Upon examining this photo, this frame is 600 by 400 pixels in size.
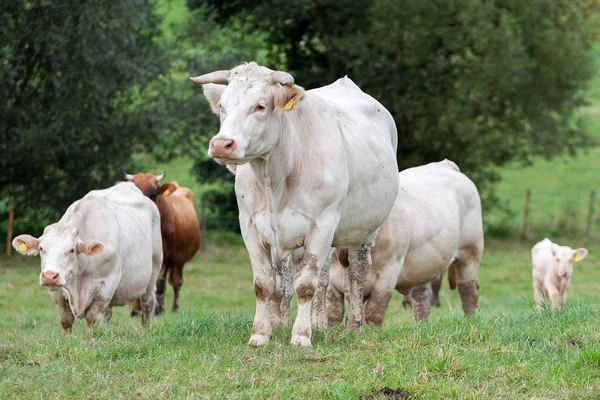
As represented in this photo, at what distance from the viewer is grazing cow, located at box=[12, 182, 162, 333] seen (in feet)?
30.7

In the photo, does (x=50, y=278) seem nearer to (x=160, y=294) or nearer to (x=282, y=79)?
(x=282, y=79)

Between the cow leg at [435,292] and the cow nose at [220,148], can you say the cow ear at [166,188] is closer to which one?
the cow leg at [435,292]

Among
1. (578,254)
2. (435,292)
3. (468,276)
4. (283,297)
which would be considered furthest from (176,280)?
(283,297)

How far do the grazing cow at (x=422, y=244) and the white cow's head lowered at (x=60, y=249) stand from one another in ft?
8.26

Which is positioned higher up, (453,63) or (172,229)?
(453,63)

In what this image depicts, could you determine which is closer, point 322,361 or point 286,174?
point 322,361

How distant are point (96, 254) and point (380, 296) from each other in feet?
9.53

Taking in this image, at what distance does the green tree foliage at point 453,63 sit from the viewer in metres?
26.0

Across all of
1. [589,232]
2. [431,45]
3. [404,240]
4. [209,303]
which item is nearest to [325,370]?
[404,240]

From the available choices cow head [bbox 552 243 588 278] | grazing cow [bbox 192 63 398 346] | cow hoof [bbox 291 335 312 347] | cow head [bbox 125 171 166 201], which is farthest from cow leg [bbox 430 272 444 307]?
cow hoof [bbox 291 335 312 347]

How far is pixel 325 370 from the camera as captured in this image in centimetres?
645

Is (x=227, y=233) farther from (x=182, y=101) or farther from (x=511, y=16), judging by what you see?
(x=511, y=16)

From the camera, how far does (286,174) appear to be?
7426mm

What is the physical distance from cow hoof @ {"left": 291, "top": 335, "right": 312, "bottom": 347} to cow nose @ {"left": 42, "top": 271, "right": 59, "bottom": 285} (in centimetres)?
278
